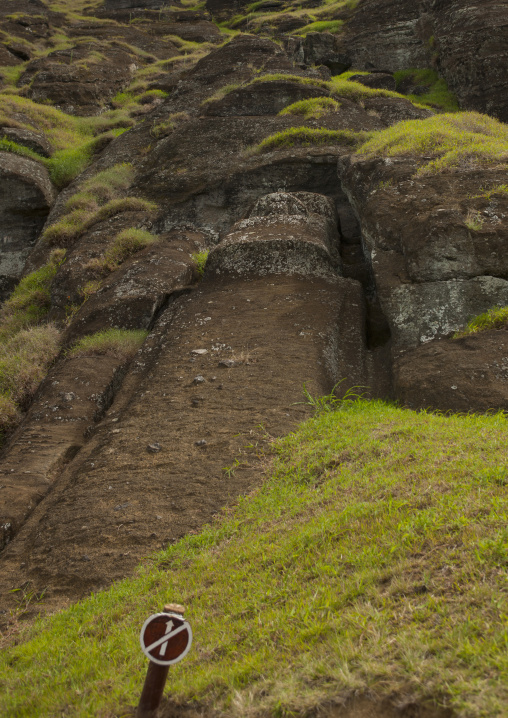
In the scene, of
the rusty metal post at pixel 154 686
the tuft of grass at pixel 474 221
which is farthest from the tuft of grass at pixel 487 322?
the rusty metal post at pixel 154 686

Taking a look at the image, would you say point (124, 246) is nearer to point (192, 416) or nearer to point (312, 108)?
point (192, 416)

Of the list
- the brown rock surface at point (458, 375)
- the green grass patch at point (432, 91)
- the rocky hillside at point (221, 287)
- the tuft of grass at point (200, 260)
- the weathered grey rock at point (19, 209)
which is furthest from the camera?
the green grass patch at point (432, 91)

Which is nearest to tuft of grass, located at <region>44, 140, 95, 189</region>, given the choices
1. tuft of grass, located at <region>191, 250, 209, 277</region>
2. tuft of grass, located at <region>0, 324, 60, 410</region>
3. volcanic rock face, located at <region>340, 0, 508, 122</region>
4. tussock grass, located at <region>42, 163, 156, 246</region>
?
tussock grass, located at <region>42, 163, 156, 246</region>

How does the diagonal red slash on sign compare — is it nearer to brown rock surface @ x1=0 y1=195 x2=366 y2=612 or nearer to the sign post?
the sign post

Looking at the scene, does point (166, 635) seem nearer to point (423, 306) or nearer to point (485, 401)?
point (485, 401)

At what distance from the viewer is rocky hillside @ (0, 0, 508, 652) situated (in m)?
5.84

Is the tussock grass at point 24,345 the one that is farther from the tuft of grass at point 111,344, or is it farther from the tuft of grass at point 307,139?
the tuft of grass at point 307,139

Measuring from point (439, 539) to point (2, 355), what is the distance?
28.3 ft

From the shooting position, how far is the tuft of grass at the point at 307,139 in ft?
44.2

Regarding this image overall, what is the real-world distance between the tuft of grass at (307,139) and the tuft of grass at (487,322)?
7.58 m

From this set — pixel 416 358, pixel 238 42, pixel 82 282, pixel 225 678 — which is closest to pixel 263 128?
pixel 82 282

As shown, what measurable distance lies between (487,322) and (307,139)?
833cm

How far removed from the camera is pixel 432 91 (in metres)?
21.2

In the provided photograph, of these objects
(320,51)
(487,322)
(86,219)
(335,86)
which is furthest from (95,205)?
(320,51)
